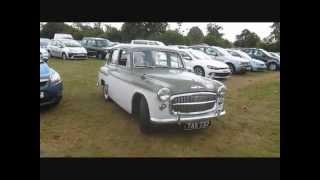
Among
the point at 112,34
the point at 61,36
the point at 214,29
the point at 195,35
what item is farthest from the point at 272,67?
the point at 61,36

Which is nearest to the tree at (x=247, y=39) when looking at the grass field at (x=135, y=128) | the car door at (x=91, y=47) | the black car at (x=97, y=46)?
the grass field at (x=135, y=128)

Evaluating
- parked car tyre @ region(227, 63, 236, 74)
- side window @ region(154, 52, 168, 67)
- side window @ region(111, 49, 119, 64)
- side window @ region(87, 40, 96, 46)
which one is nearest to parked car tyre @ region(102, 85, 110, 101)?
side window @ region(111, 49, 119, 64)

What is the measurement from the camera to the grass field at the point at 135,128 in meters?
4.50

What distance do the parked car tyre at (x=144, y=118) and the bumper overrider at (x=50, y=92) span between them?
1.02m

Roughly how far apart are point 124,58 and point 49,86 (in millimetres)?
952

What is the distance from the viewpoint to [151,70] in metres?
4.57

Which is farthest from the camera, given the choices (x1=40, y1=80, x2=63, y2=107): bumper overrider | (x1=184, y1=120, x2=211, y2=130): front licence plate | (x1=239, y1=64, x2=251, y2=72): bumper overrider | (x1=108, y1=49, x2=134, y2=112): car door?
(x1=239, y1=64, x2=251, y2=72): bumper overrider

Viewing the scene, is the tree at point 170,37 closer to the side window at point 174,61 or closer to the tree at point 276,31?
the side window at point 174,61

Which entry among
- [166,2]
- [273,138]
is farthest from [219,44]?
[273,138]

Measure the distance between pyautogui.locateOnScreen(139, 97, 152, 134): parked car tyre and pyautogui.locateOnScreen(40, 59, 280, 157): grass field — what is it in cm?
7

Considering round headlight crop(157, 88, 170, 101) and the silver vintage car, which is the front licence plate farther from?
round headlight crop(157, 88, 170, 101)

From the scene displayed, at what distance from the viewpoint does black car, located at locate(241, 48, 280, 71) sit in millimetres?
4664
